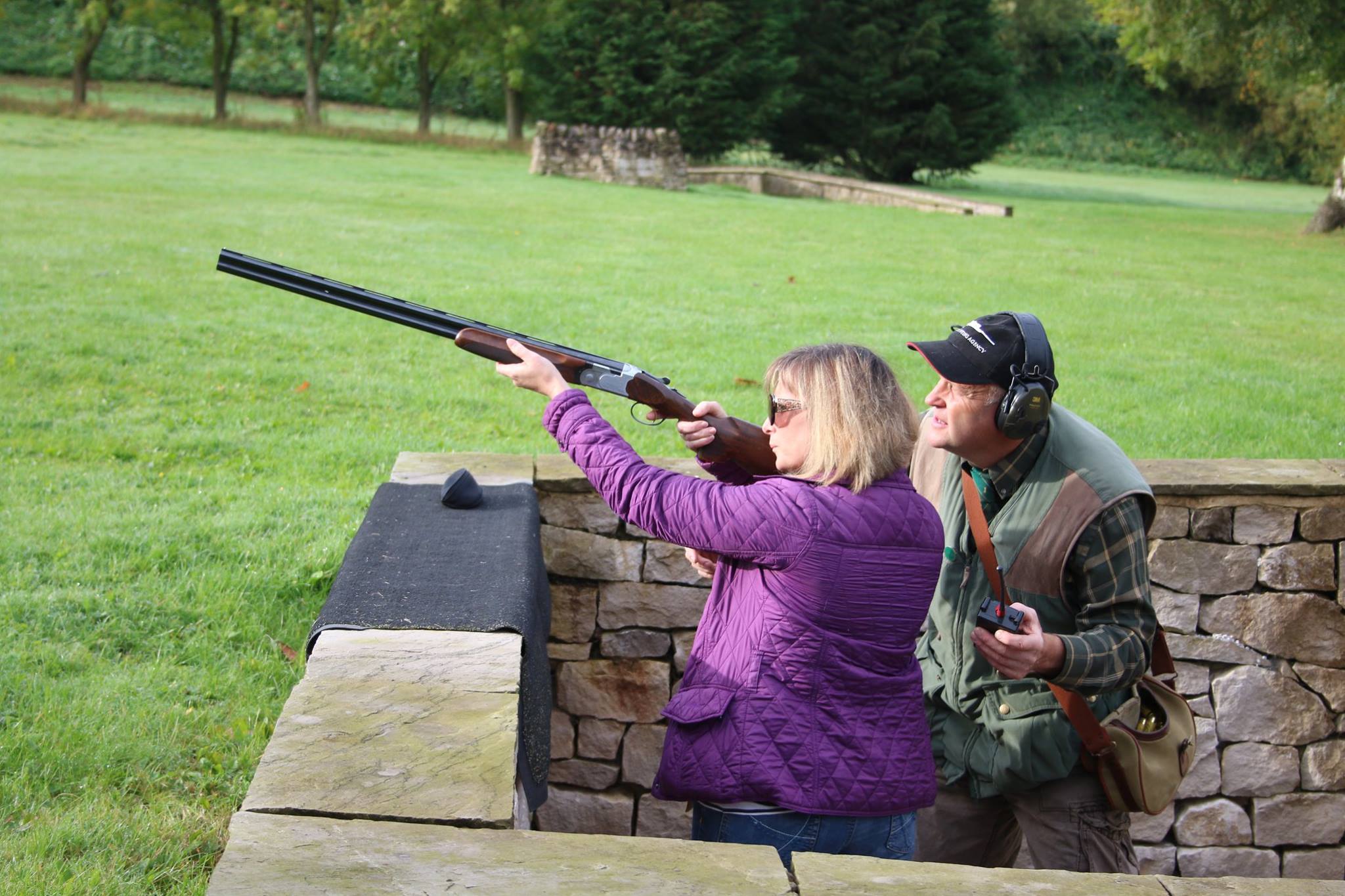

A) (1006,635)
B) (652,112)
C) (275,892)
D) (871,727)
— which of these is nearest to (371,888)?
(275,892)

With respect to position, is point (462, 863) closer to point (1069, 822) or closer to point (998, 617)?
point (998, 617)

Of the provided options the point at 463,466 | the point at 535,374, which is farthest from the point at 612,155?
the point at 535,374

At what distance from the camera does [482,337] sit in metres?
4.21

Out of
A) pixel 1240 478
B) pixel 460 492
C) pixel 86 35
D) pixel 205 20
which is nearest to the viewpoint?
pixel 460 492

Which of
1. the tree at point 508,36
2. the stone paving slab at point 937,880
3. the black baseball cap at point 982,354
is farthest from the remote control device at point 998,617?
the tree at point 508,36

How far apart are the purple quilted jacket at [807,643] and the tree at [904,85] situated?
3864 cm

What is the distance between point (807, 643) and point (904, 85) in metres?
39.8

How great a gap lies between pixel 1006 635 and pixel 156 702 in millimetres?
2885

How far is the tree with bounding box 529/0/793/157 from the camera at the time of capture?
39.4 meters

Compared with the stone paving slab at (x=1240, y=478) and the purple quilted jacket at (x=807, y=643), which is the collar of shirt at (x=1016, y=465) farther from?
the stone paving slab at (x=1240, y=478)

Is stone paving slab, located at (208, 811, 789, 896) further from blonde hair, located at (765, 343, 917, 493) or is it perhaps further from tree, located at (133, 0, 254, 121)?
tree, located at (133, 0, 254, 121)

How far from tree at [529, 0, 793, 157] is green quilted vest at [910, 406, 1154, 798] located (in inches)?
1456

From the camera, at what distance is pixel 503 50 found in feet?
145

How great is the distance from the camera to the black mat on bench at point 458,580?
11.5ft
